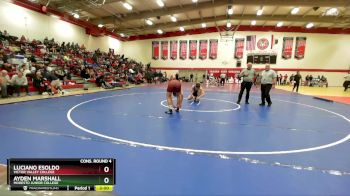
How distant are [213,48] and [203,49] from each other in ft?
4.22

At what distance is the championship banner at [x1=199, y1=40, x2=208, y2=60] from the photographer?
93.9 ft

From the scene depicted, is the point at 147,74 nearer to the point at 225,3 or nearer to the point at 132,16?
the point at 132,16

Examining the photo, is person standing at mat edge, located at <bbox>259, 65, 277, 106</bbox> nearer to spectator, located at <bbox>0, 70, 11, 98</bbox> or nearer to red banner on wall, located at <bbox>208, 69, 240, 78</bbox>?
spectator, located at <bbox>0, 70, 11, 98</bbox>

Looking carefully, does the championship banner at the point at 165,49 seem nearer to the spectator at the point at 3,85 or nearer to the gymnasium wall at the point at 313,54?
the gymnasium wall at the point at 313,54

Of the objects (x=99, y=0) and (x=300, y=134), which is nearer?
(x=300, y=134)

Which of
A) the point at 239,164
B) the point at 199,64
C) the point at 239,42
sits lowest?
the point at 239,164

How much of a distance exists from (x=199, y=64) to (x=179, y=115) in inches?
907

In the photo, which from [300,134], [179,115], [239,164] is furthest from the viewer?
[179,115]

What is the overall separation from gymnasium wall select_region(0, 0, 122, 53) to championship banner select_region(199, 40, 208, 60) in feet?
43.0

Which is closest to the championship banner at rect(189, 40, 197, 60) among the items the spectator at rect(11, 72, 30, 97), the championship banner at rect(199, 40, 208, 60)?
the championship banner at rect(199, 40, 208, 60)

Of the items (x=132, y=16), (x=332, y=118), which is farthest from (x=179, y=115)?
(x=132, y=16)

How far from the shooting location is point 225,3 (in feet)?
58.9
